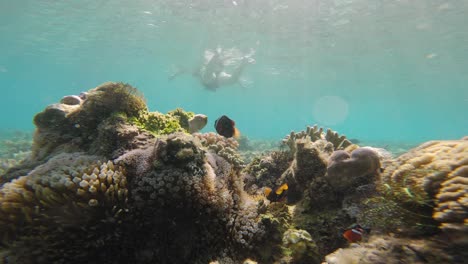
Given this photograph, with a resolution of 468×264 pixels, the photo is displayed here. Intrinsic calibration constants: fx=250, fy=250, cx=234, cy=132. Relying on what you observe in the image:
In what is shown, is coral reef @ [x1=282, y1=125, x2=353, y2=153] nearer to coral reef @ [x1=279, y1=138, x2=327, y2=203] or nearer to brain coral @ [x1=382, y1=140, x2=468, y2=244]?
coral reef @ [x1=279, y1=138, x2=327, y2=203]

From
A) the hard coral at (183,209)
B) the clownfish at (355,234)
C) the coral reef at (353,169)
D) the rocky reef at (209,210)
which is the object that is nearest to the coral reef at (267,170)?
the rocky reef at (209,210)

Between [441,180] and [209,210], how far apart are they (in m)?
2.66

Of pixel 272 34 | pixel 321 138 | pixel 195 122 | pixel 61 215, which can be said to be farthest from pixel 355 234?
pixel 272 34

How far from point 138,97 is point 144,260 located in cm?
344

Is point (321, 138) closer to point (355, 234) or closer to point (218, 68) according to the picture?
point (355, 234)

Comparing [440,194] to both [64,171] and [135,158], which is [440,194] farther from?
[64,171]

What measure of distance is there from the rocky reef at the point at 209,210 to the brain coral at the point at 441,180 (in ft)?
0.03

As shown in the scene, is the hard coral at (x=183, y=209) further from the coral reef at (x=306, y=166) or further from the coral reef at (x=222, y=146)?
the coral reef at (x=222, y=146)

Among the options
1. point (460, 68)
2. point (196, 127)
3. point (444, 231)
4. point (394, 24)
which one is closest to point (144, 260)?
point (444, 231)

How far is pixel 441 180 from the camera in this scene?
2633 mm

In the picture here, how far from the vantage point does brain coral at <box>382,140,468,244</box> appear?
2258 millimetres

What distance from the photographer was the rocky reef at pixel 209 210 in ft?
8.48

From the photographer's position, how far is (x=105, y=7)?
24297mm

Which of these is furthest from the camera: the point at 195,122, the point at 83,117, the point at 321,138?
the point at 321,138
